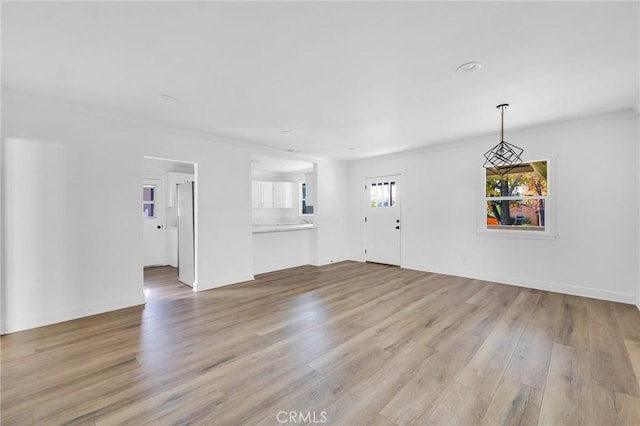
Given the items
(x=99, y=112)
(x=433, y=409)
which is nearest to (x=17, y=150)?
(x=99, y=112)

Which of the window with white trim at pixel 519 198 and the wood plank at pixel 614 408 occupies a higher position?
the window with white trim at pixel 519 198

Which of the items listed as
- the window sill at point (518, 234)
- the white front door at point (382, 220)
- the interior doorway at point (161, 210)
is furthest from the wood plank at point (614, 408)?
the interior doorway at point (161, 210)

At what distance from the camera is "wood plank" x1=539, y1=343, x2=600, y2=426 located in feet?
5.72

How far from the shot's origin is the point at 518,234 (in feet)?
15.1

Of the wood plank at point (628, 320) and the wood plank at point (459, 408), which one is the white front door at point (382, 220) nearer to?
the wood plank at point (628, 320)

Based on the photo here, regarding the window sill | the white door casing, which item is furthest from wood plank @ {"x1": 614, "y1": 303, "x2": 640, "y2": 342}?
the white door casing

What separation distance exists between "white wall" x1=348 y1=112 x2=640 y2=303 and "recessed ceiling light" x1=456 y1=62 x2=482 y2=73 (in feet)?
8.87

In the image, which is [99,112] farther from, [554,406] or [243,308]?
[554,406]

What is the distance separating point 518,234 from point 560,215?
60cm

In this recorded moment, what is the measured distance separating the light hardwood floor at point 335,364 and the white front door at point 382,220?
243cm

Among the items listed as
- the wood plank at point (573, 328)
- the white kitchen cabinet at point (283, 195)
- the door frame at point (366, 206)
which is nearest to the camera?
the wood plank at point (573, 328)

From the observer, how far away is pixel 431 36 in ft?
6.75

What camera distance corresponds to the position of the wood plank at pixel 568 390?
1743mm

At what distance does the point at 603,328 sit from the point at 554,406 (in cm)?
187
